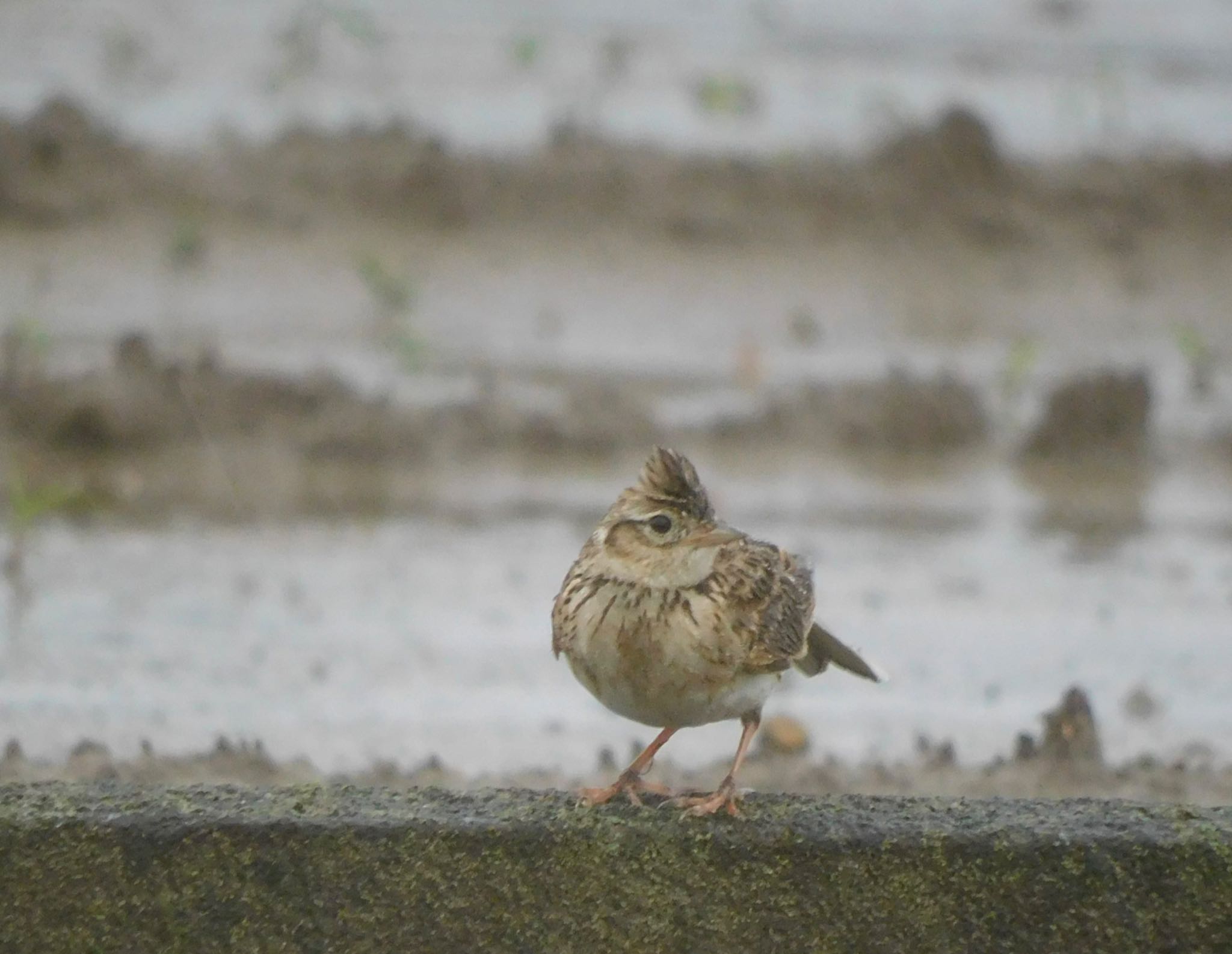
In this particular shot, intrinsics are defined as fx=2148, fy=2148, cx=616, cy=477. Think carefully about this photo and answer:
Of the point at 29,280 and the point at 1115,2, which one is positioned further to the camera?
the point at 1115,2

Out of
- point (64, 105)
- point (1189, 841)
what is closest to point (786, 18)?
point (64, 105)

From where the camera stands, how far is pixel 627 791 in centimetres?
436

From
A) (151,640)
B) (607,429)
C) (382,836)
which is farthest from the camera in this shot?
(607,429)

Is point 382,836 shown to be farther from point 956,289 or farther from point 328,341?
point 956,289

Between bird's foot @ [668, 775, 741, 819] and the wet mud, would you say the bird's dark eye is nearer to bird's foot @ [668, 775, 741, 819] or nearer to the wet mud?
bird's foot @ [668, 775, 741, 819]

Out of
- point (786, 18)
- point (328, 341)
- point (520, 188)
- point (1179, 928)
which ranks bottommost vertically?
point (1179, 928)

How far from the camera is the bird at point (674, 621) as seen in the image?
4.24 metres

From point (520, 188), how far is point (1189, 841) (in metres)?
9.63

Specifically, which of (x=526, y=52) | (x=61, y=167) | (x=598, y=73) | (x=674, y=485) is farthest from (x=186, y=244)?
(x=674, y=485)

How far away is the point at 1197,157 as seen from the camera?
14789 millimetres

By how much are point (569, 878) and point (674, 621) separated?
21.8 inches

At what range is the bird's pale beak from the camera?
4.38 m

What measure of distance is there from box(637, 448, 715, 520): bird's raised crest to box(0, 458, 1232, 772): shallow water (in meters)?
1.91

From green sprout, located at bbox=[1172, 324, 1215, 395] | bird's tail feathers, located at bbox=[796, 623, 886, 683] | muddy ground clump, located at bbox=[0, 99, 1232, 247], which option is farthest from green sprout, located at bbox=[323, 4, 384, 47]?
bird's tail feathers, located at bbox=[796, 623, 886, 683]
